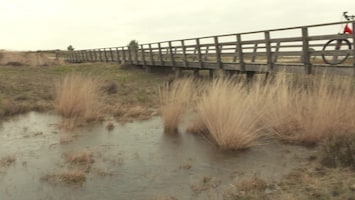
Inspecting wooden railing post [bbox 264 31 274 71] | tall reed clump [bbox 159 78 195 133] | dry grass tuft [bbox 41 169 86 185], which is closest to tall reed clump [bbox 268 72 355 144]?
tall reed clump [bbox 159 78 195 133]

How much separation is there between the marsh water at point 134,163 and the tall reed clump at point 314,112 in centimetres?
38

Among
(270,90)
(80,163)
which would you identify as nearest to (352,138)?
(270,90)

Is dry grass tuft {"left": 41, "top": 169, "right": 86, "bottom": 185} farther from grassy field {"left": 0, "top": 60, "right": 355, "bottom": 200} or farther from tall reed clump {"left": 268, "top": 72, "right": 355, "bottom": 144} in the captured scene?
tall reed clump {"left": 268, "top": 72, "right": 355, "bottom": 144}

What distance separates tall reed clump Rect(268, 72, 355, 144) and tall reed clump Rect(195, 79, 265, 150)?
367 mm

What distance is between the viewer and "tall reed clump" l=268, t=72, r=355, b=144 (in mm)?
7707

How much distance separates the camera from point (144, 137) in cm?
924

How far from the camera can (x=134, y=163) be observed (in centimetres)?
727

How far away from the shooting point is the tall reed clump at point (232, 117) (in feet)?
25.2

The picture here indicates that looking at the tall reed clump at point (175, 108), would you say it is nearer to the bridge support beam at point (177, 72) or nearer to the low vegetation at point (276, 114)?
the low vegetation at point (276, 114)

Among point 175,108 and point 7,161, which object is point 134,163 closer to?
point 7,161

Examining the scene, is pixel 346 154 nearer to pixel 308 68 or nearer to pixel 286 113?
pixel 286 113

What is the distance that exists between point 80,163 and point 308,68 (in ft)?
21.7

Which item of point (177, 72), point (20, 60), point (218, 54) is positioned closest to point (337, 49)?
point (218, 54)

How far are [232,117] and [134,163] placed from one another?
66.7 inches
